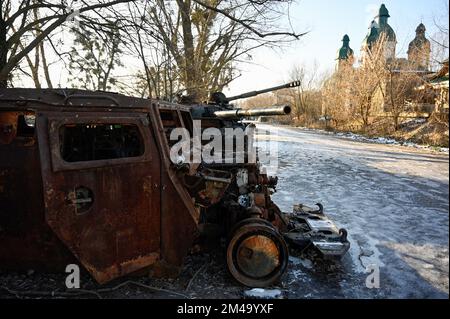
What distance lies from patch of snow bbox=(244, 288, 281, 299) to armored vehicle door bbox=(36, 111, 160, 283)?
1.05m

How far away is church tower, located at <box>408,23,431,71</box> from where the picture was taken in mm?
23266

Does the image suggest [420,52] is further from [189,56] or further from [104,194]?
[104,194]

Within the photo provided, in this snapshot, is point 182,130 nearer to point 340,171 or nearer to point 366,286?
point 366,286

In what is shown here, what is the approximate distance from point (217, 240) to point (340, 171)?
8042 millimetres

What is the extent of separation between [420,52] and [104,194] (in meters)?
25.9

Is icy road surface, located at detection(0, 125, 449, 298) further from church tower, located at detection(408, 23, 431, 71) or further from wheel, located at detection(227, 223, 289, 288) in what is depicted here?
church tower, located at detection(408, 23, 431, 71)

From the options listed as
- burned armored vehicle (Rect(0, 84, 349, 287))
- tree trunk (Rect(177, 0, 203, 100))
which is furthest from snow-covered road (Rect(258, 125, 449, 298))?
tree trunk (Rect(177, 0, 203, 100))

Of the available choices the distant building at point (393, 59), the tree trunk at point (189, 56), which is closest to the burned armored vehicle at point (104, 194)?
the tree trunk at point (189, 56)

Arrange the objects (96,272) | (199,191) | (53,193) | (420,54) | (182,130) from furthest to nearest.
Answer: (420,54)
(182,130)
(199,191)
(96,272)
(53,193)

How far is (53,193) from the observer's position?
2980 millimetres

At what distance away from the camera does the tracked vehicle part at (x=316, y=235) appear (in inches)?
175

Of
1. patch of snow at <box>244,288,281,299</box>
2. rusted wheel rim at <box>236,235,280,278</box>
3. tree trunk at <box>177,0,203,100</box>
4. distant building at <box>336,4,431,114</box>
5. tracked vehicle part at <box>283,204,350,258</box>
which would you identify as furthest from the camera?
distant building at <box>336,4,431,114</box>

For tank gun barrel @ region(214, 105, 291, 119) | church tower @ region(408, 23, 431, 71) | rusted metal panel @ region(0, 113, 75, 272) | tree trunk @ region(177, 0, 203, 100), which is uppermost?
church tower @ region(408, 23, 431, 71)
